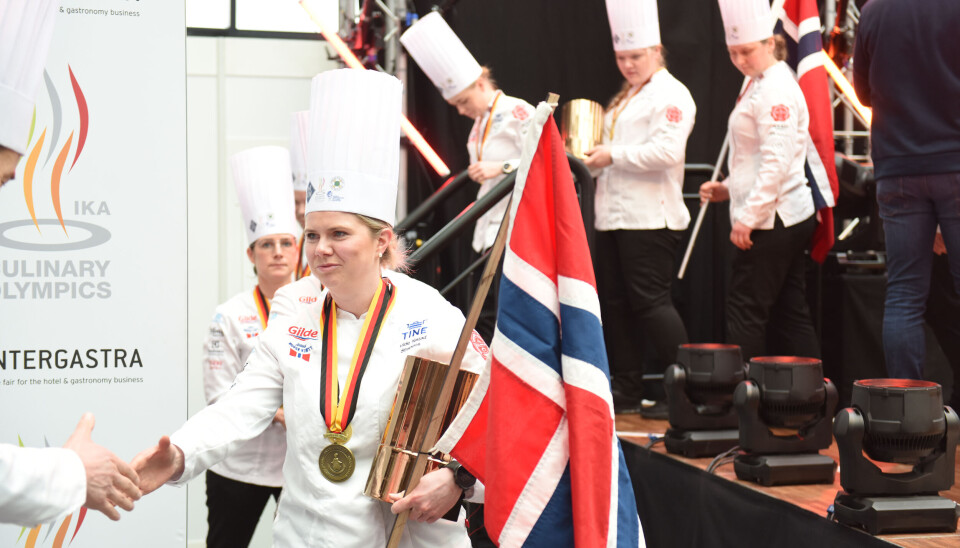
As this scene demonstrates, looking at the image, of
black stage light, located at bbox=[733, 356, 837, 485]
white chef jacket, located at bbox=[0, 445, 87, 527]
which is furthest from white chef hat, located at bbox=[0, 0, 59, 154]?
black stage light, located at bbox=[733, 356, 837, 485]

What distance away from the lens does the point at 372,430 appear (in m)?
2.06

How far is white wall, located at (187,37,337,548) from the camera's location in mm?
7484

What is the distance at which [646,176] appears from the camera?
4438 mm

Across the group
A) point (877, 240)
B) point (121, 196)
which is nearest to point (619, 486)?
point (121, 196)

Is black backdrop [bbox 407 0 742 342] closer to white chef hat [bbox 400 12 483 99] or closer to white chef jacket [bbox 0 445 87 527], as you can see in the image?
white chef hat [bbox 400 12 483 99]

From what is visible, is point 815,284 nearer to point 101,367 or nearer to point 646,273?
point 646,273

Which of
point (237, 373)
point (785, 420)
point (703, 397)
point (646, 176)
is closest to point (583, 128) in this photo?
point (646, 176)

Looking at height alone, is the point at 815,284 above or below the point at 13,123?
below

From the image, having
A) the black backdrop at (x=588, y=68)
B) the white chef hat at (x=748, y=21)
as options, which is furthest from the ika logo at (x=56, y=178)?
the black backdrop at (x=588, y=68)

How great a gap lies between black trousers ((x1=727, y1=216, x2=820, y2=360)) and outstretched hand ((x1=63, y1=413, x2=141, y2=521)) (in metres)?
2.96

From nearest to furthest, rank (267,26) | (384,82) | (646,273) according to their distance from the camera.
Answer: (384,82) < (646,273) < (267,26)

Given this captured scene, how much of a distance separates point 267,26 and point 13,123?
6637mm

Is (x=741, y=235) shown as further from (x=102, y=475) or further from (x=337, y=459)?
(x=102, y=475)

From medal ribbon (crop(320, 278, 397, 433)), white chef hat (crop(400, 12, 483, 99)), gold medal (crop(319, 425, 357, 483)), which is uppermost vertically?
white chef hat (crop(400, 12, 483, 99))
